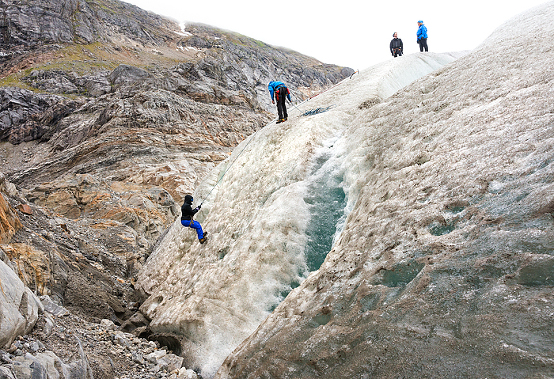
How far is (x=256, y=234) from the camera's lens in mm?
9906

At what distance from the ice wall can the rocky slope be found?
3.36 meters

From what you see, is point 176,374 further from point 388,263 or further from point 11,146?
point 11,146

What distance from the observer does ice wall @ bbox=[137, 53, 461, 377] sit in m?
8.67

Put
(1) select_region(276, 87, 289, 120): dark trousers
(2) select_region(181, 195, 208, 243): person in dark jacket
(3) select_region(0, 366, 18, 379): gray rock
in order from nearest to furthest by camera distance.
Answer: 1. (3) select_region(0, 366, 18, 379): gray rock
2. (2) select_region(181, 195, 208, 243): person in dark jacket
3. (1) select_region(276, 87, 289, 120): dark trousers

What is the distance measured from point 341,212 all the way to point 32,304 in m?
7.35

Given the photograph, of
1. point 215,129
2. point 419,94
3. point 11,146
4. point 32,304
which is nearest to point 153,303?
point 32,304

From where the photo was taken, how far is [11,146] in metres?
53.2

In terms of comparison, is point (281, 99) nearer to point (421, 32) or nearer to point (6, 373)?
point (6, 373)

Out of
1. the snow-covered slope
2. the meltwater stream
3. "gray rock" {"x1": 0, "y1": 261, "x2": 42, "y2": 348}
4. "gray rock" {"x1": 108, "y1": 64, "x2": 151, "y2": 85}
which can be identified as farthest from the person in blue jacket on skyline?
"gray rock" {"x1": 108, "y1": 64, "x2": 151, "y2": 85}

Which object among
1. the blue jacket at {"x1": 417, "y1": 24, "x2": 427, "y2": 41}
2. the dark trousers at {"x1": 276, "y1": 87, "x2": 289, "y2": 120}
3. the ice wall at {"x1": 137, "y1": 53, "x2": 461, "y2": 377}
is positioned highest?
the blue jacket at {"x1": 417, "y1": 24, "x2": 427, "y2": 41}

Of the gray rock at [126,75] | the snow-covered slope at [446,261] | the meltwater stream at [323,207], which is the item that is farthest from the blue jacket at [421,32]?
the gray rock at [126,75]

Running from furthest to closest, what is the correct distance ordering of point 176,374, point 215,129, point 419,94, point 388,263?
point 215,129 → point 419,94 → point 176,374 → point 388,263

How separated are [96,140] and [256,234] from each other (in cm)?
4092

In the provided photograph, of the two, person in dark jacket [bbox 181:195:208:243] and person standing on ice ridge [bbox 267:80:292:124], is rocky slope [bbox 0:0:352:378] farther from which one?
person standing on ice ridge [bbox 267:80:292:124]
